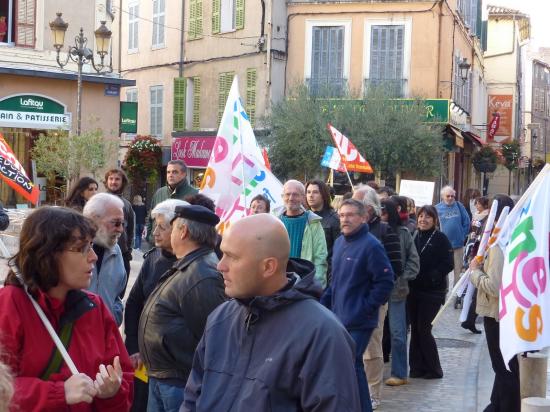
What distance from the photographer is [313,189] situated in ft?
28.9

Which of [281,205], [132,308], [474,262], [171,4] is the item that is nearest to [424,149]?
[171,4]

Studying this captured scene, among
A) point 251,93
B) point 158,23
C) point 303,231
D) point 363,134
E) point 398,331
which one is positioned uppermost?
point 158,23

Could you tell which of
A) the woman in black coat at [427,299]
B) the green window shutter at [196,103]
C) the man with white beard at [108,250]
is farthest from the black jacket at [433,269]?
the green window shutter at [196,103]

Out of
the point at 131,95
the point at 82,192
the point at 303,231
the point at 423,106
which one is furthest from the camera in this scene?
the point at 131,95

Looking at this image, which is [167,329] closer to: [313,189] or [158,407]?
[158,407]

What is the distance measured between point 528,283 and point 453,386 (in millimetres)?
3135

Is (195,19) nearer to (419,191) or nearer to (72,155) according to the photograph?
(72,155)

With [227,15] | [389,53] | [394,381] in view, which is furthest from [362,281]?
[227,15]

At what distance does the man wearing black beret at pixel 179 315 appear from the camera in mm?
4777

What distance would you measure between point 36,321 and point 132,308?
2096 mm

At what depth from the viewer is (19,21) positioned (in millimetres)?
23797

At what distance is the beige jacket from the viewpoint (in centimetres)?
668

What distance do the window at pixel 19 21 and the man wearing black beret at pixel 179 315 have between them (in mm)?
20041

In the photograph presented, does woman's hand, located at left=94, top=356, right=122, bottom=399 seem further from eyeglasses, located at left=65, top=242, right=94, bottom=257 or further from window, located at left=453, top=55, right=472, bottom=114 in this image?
window, located at left=453, top=55, right=472, bottom=114
